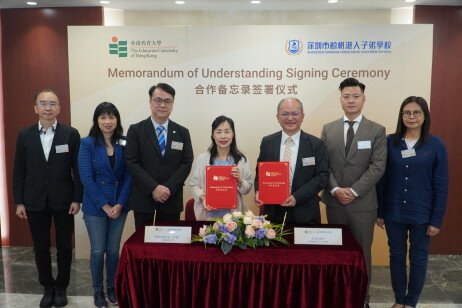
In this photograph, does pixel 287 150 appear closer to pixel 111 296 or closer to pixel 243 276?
pixel 243 276

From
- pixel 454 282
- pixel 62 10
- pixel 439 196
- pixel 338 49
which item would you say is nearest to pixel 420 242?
pixel 439 196

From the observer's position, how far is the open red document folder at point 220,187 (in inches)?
108

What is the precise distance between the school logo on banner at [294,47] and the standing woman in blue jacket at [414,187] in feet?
4.85

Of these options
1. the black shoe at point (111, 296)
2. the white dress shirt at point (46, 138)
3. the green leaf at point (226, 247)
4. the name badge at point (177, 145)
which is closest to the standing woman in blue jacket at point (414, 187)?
the green leaf at point (226, 247)

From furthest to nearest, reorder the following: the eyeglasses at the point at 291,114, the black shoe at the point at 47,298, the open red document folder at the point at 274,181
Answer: the black shoe at the point at 47,298, the eyeglasses at the point at 291,114, the open red document folder at the point at 274,181

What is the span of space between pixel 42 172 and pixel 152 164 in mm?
890

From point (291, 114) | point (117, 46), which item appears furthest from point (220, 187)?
point (117, 46)

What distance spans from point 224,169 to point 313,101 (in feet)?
6.34

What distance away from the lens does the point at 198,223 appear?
2.90m

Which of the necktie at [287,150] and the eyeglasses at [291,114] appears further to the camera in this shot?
the necktie at [287,150]

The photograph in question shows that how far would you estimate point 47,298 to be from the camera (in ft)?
11.3

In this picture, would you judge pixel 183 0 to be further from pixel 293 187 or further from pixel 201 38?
pixel 293 187

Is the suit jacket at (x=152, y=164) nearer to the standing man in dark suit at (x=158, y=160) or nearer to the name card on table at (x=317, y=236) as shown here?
the standing man in dark suit at (x=158, y=160)

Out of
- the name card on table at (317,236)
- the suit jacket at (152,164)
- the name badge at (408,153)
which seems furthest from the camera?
the suit jacket at (152,164)
